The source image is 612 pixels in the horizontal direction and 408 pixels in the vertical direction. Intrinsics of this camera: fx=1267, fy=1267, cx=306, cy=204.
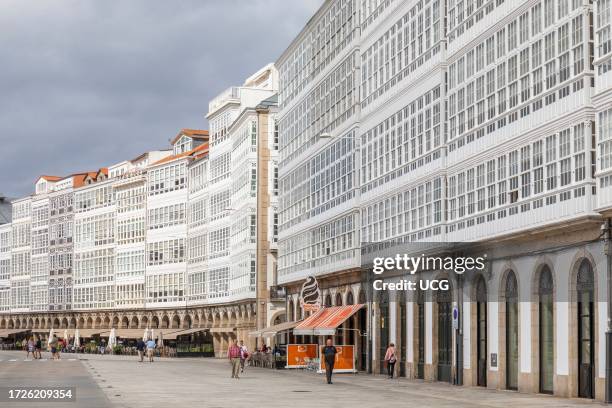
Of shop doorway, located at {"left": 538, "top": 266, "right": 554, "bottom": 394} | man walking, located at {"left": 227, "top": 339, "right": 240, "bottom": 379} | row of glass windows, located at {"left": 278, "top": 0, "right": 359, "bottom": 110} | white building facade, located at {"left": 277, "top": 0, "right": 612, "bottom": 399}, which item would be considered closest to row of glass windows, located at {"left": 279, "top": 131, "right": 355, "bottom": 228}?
white building facade, located at {"left": 277, "top": 0, "right": 612, "bottom": 399}

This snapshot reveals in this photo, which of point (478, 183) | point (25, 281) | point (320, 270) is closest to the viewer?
point (478, 183)

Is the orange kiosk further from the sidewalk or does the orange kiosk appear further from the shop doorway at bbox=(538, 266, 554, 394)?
the shop doorway at bbox=(538, 266, 554, 394)

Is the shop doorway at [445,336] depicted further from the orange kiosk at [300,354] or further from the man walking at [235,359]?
the orange kiosk at [300,354]

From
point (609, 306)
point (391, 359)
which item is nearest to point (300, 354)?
point (391, 359)

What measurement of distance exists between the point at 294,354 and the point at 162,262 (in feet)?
216

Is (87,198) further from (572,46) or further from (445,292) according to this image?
(572,46)

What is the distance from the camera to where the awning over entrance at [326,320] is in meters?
63.0

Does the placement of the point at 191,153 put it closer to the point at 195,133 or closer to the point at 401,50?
the point at 195,133

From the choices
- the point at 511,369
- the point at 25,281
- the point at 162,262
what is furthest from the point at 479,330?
the point at 25,281

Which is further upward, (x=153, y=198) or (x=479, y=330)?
(x=153, y=198)

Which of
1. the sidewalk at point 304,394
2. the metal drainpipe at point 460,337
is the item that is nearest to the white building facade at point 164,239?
the sidewalk at point 304,394

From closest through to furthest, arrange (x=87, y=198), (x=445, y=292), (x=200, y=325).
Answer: (x=445, y=292), (x=200, y=325), (x=87, y=198)

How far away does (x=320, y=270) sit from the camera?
2847 inches

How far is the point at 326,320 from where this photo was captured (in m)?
67.6
